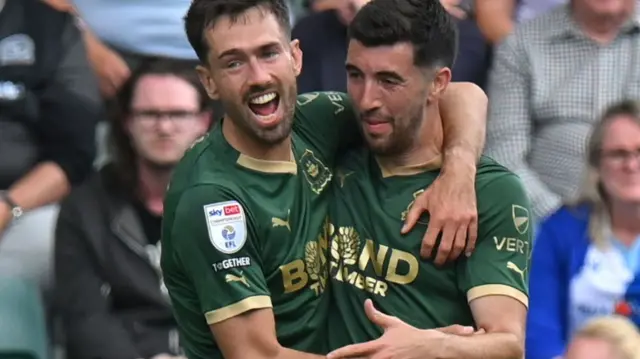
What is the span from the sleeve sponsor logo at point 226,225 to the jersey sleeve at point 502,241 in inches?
18.5

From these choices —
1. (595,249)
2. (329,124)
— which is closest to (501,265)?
(329,124)

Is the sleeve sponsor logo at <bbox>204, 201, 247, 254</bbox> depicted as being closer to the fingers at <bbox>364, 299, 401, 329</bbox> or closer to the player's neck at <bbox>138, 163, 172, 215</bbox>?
the fingers at <bbox>364, 299, 401, 329</bbox>

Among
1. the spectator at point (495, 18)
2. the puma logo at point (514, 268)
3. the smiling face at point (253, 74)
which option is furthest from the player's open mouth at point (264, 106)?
the spectator at point (495, 18)

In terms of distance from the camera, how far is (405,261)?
120 inches

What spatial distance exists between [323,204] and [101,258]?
156cm

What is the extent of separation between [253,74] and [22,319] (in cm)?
173

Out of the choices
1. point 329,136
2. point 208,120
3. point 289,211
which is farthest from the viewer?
point 208,120

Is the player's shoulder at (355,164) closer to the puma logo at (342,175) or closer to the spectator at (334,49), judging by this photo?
the puma logo at (342,175)

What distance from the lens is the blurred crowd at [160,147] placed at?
4441mm

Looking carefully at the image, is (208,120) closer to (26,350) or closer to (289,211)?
(26,350)

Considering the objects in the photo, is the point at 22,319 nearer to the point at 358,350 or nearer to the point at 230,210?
the point at 230,210

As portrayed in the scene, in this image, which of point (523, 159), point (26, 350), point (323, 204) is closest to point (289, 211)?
point (323, 204)

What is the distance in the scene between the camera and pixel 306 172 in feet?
10.2

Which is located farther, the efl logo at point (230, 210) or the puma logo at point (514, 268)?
the puma logo at point (514, 268)
